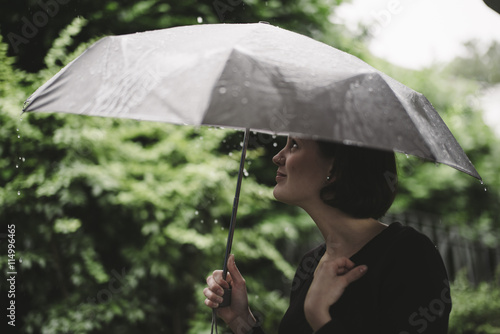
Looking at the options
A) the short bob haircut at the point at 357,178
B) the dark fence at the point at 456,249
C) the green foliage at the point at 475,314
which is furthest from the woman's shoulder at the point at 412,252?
the dark fence at the point at 456,249

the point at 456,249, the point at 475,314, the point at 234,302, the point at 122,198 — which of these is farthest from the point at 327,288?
the point at 456,249

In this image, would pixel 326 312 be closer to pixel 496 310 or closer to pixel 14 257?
pixel 14 257

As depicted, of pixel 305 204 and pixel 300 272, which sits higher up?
pixel 305 204

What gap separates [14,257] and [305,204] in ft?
9.00

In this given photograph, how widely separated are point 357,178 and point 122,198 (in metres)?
2.63

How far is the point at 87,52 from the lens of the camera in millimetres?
1897

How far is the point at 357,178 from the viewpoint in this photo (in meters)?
2.01

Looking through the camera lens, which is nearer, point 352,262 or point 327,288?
point 327,288

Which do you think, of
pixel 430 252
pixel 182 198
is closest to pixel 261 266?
pixel 182 198

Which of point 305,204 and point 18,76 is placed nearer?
point 305,204

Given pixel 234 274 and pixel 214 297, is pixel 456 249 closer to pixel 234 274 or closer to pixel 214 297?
pixel 234 274

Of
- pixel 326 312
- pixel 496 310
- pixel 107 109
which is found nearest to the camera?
pixel 107 109

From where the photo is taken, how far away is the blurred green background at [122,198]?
156 inches

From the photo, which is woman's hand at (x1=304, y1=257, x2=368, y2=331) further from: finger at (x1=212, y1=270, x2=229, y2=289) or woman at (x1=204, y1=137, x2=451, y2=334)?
finger at (x1=212, y1=270, x2=229, y2=289)
